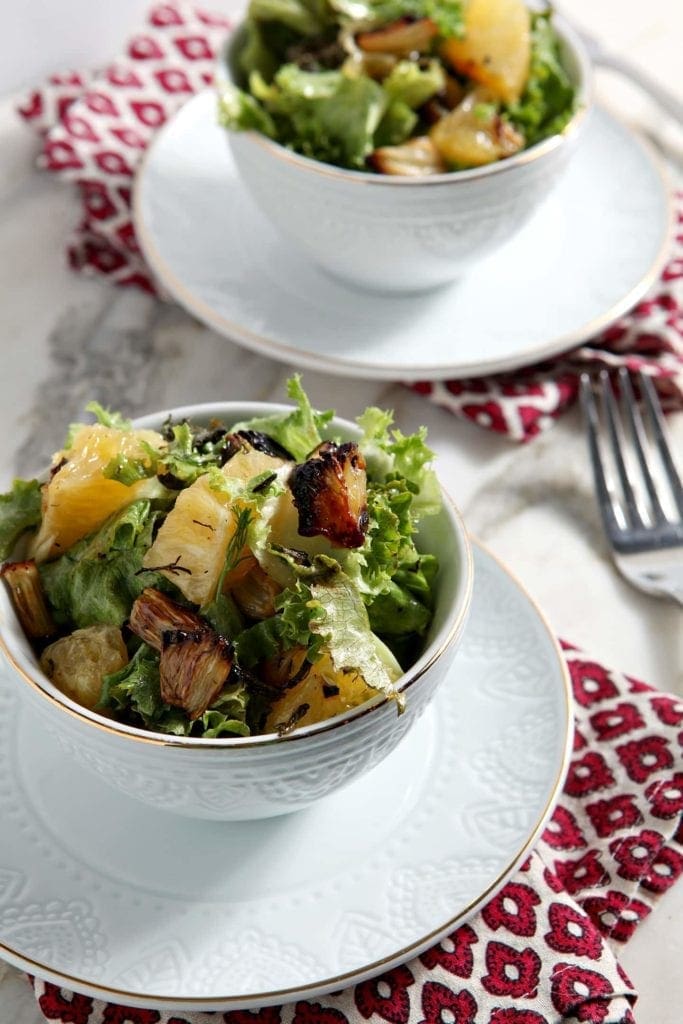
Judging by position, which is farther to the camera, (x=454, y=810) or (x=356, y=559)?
(x=454, y=810)

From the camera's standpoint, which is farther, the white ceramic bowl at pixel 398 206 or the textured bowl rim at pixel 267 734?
the white ceramic bowl at pixel 398 206

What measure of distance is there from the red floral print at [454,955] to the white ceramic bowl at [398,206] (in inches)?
45.4

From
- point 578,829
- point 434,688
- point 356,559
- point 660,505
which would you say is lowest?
point 578,829

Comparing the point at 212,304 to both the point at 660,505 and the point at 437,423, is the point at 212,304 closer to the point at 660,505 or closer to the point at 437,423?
the point at 437,423

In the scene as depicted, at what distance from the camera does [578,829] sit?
1525 mm

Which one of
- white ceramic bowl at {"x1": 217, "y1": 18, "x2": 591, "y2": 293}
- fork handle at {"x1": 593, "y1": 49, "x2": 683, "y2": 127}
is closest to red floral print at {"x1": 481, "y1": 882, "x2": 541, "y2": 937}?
white ceramic bowl at {"x1": 217, "y1": 18, "x2": 591, "y2": 293}

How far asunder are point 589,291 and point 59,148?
1108mm

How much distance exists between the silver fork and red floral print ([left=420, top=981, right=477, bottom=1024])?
2.36ft

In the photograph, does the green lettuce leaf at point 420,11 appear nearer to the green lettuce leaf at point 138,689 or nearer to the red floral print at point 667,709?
the red floral print at point 667,709

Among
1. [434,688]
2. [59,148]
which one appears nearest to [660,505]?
[434,688]

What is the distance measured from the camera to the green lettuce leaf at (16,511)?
136 centimetres

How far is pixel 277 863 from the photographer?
1.36m

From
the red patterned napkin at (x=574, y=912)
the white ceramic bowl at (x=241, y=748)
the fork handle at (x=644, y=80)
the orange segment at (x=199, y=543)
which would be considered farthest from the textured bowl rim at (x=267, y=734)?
the fork handle at (x=644, y=80)

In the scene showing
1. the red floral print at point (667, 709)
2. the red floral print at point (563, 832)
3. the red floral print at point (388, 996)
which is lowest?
the red floral print at point (563, 832)
